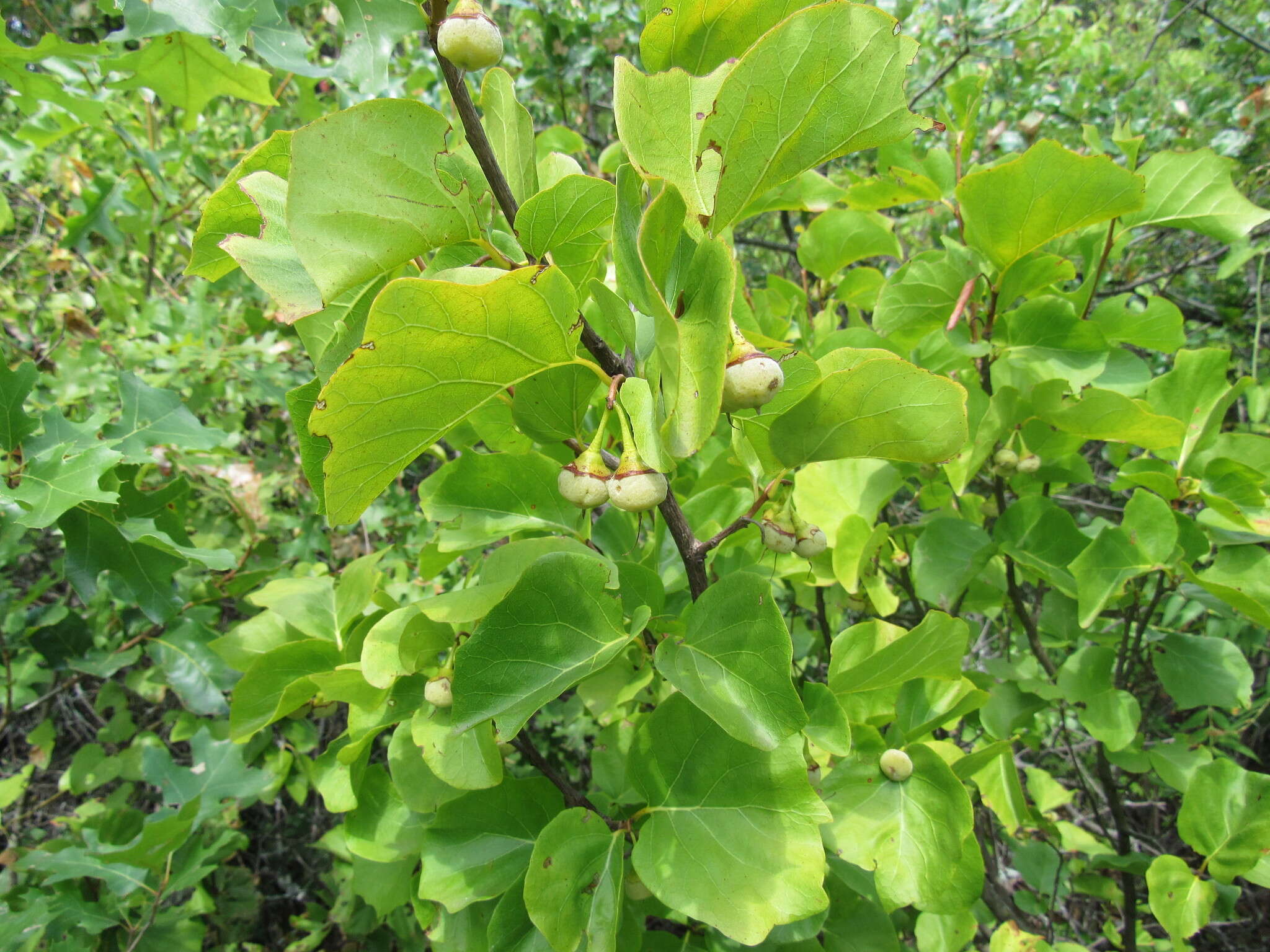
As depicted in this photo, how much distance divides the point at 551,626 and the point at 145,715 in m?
2.82

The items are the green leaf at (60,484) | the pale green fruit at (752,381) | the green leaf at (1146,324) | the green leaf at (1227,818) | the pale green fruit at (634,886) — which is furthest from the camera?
the green leaf at (1146,324)

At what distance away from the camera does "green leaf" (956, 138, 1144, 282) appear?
3.14 ft

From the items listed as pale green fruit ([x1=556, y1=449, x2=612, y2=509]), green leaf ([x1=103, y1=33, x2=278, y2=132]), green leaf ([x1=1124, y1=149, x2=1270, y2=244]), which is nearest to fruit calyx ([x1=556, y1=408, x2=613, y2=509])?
pale green fruit ([x1=556, y1=449, x2=612, y2=509])

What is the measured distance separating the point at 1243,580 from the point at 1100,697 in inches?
11.8

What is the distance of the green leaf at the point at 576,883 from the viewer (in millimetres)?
777

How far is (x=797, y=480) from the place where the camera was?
125 cm

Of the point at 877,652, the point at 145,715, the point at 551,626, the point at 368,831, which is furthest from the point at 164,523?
the point at 145,715

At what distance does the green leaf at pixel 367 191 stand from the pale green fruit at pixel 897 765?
83 centimetres

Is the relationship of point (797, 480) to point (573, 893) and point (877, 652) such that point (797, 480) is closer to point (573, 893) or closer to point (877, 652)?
point (877, 652)

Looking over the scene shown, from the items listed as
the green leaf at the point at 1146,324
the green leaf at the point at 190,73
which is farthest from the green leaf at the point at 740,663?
the green leaf at the point at 190,73

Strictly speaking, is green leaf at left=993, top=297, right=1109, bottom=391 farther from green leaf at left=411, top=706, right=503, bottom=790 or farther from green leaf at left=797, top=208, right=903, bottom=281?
green leaf at left=411, top=706, right=503, bottom=790

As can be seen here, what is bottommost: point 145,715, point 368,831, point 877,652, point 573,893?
point 145,715

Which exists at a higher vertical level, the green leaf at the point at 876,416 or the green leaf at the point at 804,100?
the green leaf at the point at 804,100

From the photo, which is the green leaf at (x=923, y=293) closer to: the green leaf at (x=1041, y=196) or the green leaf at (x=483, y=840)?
the green leaf at (x=1041, y=196)
